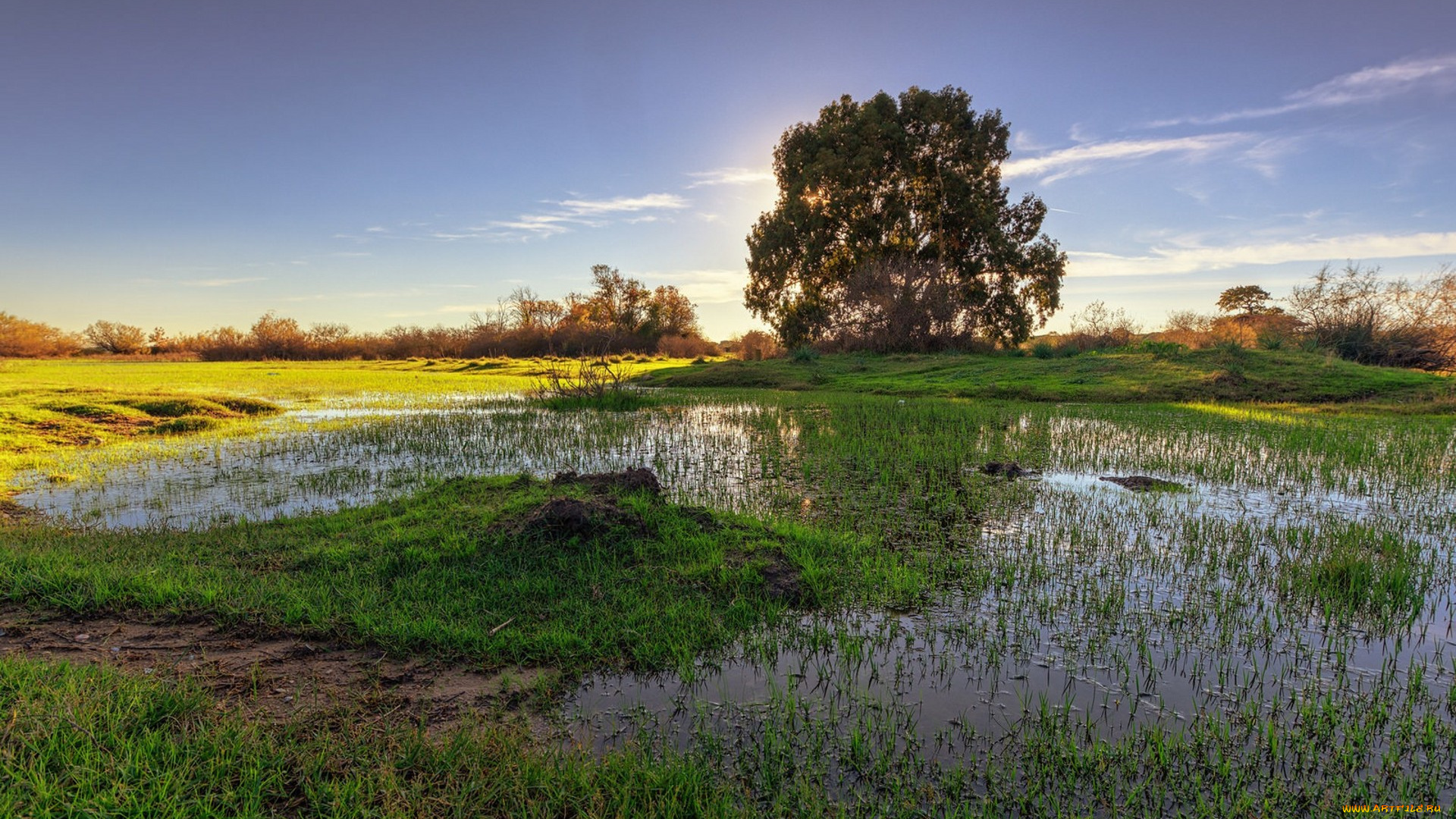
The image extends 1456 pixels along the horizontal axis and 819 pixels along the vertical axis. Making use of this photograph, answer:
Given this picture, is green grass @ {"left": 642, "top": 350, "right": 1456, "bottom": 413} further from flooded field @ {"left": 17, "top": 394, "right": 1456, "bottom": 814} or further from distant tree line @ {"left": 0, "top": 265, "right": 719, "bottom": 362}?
distant tree line @ {"left": 0, "top": 265, "right": 719, "bottom": 362}

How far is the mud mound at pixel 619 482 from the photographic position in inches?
292

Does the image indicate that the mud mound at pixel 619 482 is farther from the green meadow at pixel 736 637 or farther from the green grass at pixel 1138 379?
the green grass at pixel 1138 379

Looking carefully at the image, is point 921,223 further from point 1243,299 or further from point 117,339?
point 117,339

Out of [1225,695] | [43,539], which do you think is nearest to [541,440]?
[43,539]

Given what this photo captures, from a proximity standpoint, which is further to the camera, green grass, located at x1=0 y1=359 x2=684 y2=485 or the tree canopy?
the tree canopy

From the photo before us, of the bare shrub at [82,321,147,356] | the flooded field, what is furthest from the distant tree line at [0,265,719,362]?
the flooded field

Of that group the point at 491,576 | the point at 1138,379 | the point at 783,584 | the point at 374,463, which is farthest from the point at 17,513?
the point at 1138,379

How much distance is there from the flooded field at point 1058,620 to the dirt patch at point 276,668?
0.64 m

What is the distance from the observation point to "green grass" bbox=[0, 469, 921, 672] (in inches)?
177

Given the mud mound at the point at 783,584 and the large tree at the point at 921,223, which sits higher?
the large tree at the point at 921,223

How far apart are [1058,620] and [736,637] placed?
2.40 m

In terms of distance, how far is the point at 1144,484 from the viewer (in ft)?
29.9

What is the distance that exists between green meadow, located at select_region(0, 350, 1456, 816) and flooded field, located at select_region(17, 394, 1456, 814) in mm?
29

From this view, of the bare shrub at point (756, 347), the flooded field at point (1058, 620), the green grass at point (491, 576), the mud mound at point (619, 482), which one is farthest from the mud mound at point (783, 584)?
the bare shrub at point (756, 347)
